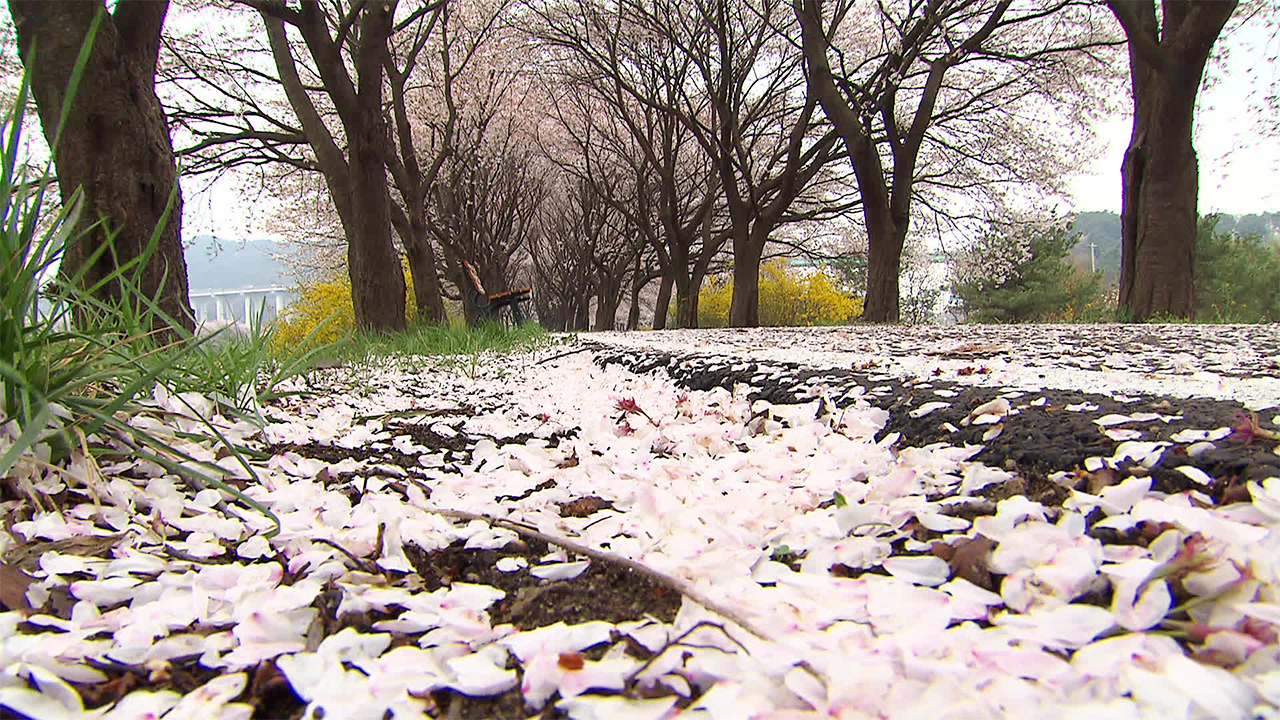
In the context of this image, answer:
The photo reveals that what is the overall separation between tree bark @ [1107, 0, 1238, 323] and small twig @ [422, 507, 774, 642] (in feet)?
24.1

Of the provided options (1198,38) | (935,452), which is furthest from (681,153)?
(935,452)

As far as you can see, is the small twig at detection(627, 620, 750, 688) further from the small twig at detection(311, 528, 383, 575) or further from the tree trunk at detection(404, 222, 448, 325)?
the tree trunk at detection(404, 222, 448, 325)

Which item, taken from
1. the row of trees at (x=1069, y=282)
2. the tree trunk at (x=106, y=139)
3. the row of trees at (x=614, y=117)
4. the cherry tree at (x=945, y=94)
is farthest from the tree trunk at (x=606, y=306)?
the tree trunk at (x=106, y=139)

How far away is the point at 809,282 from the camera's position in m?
21.7

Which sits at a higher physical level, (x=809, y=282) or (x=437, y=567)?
(x=809, y=282)

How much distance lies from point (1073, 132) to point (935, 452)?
16013mm

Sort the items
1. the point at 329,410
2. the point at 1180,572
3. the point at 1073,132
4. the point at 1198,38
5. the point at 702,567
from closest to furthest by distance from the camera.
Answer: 1. the point at 1180,572
2. the point at 702,567
3. the point at 329,410
4. the point at 1198,38
5. the point at 1073,132

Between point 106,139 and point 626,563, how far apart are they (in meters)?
3.78

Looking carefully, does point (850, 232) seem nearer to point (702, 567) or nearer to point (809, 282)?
point (809, 282)

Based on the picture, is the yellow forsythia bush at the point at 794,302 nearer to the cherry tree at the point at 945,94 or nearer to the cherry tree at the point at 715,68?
the cherry tree at the point at 945,94

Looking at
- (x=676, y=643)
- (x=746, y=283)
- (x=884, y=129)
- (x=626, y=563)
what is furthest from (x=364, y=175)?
(x=884, y=129)

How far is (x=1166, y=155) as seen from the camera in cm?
613

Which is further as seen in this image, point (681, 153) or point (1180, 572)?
point (681, 153)

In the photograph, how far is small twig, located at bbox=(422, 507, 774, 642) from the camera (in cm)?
65
